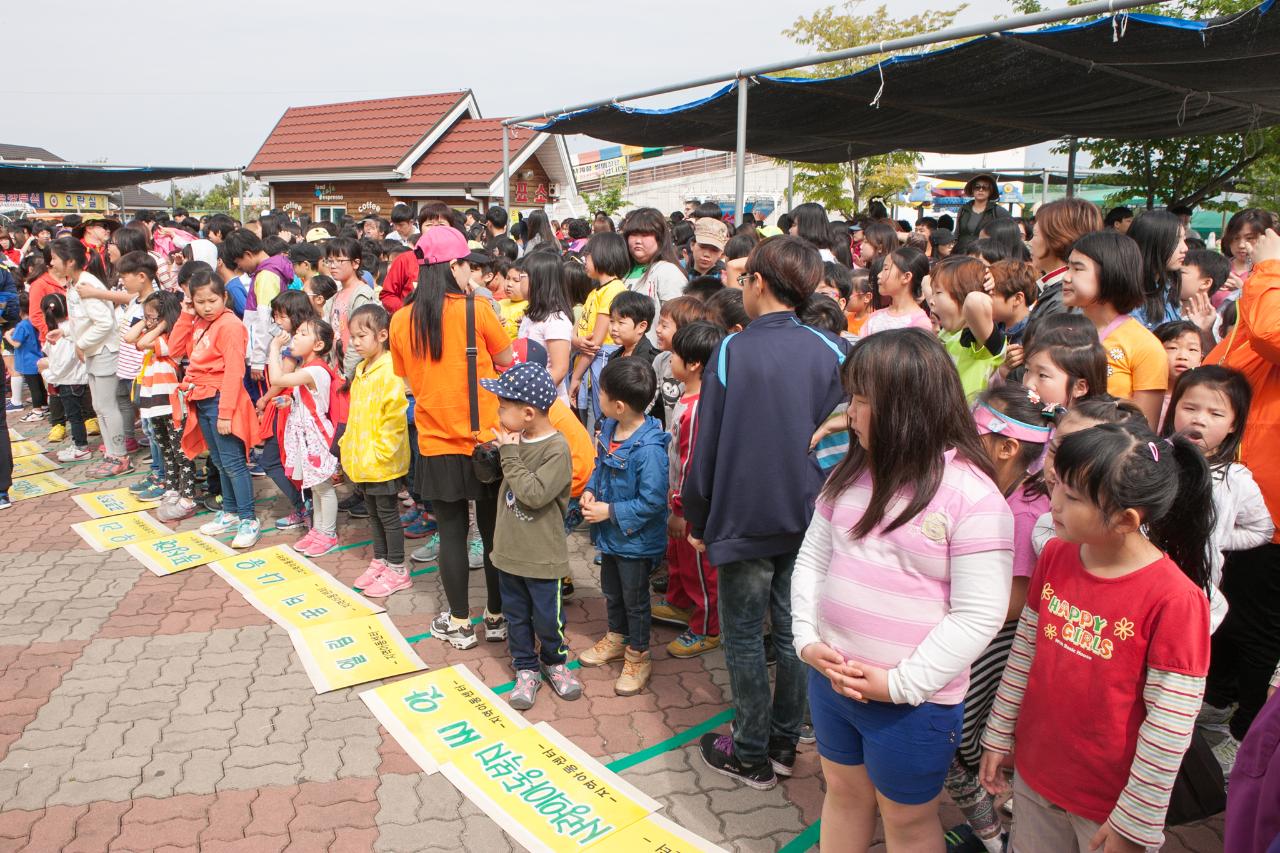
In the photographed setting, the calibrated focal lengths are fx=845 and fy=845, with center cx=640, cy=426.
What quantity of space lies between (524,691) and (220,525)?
323 cm

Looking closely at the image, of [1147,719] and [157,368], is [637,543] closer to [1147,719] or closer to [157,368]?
[1147,719]

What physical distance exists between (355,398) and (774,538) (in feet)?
9.61

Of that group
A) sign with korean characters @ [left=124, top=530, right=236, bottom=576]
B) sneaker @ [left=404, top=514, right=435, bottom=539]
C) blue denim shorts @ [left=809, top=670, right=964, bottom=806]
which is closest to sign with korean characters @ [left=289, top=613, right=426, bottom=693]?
sneaker @ [left=404, top=514, right=435, bottom=539]

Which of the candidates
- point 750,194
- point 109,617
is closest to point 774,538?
point 109,617

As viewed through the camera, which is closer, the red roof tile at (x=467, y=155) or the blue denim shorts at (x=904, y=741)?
the blue denim shorts at (x=904, y=741)

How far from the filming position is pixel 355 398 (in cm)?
478

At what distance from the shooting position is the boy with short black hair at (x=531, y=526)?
339 cm

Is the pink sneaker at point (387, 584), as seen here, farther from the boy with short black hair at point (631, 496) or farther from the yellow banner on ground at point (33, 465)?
the yellow banner on ground at point (33, 465)

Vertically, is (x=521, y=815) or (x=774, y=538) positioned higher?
(x=774, y=538)

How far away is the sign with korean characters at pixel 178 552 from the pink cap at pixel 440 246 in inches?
109

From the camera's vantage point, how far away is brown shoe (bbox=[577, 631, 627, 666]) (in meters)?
3.94

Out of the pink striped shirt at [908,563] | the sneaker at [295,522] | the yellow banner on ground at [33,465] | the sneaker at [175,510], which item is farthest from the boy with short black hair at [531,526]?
the yellow banner on ground at [33,465]

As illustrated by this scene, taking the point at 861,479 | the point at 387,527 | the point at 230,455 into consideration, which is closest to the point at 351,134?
the point at 230,455

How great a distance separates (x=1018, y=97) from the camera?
6.80 metres
